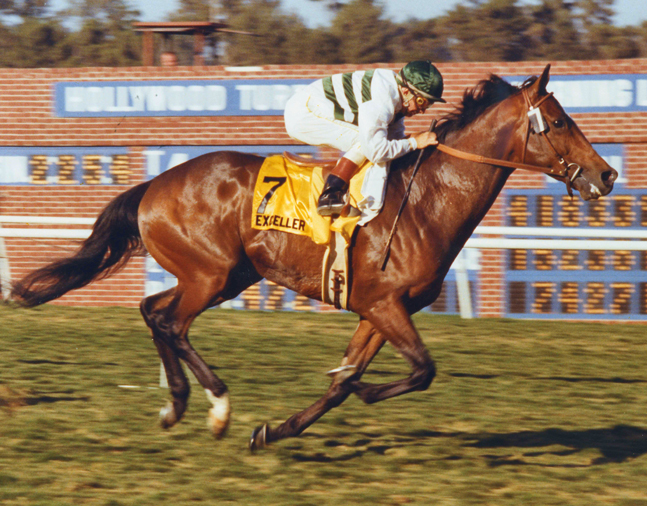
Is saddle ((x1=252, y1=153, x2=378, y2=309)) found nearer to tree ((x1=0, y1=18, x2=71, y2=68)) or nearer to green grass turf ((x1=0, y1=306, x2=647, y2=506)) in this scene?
green grass turf ((x1=0, y1=306, x2=647, y2=506))

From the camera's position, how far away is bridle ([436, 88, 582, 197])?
425 centimetres

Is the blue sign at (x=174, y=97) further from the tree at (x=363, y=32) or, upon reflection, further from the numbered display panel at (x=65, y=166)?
the tree at (x=363, y=32)

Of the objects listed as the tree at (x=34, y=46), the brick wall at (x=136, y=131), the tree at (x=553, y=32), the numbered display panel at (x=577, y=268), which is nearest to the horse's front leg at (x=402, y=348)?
the numbered display panel at (x=577, y=268)

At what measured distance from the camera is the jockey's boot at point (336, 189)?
4281 mm

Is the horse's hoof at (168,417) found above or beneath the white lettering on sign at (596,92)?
beneath

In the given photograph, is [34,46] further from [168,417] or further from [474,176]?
[474,176]

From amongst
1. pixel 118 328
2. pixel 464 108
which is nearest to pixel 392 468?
pixel 464 108

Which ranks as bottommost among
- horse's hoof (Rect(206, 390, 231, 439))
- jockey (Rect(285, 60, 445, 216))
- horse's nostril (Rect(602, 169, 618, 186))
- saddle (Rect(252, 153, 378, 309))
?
horse's hoof (Rect(206, 390, 231, 439))

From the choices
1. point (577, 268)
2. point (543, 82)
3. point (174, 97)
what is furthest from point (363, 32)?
point (543, 82)

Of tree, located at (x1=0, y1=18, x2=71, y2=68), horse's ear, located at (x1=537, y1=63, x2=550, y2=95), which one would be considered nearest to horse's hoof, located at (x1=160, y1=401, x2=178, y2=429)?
horse's ear, located at (x1=537, y1=63, x2=550, y2=95)

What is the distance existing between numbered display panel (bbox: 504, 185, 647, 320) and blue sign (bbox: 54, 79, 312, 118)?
9.42 ft

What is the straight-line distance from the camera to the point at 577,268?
8.60 metres

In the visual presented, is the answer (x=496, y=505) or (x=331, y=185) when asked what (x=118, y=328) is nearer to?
(x=331, y=185)

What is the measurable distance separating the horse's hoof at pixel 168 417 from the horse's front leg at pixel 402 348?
3.53 feet
